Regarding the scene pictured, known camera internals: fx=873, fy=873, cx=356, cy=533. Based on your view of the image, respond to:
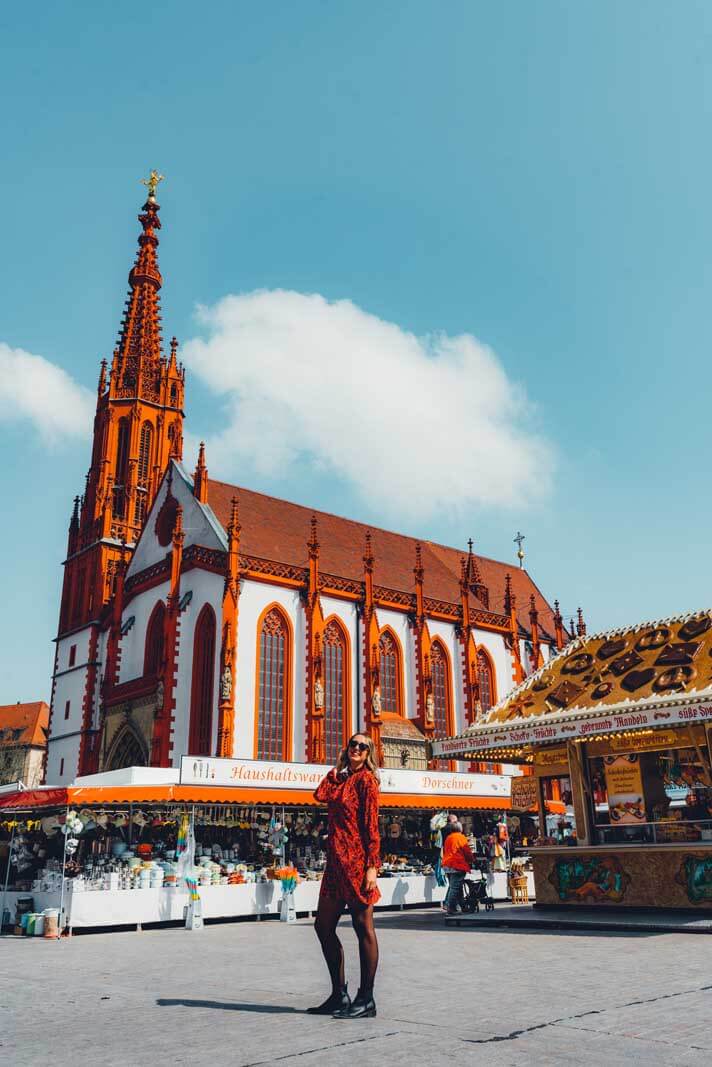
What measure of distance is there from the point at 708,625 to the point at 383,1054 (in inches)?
476

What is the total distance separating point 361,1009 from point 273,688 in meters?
26.6

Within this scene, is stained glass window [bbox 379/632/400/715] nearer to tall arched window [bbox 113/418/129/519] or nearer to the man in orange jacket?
tall arched window [bbox 113/418/129/519]

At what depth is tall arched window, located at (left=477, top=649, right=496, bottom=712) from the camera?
135ft

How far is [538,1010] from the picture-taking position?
257 inches

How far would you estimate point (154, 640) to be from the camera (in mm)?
36094

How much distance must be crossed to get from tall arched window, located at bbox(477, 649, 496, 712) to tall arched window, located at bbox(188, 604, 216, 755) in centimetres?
1406

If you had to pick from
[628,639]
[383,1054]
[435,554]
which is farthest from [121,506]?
[383,1054]

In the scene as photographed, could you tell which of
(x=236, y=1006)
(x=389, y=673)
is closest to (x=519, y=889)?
(x=236, y=1006)

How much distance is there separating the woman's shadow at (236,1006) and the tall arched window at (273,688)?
955 inches

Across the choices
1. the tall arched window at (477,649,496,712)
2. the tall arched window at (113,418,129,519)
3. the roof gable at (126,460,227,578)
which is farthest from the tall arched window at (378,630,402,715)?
the tall arched window at (113,418,129,519)

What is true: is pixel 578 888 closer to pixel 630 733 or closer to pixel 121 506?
pixel 630 733

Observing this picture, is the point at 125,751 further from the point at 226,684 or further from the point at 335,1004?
the point at 335,1004

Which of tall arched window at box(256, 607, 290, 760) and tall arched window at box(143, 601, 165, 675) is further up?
tall arched window at box(143, 601, 165, 675)

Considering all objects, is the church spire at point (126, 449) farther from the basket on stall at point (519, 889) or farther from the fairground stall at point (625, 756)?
the fairground stall at point (625, 756)
